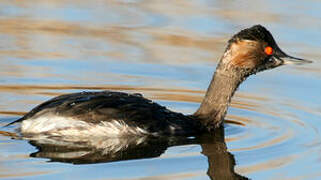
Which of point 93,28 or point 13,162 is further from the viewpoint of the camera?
point 93,28

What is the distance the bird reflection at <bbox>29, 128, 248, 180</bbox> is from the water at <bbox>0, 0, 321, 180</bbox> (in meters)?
0.01

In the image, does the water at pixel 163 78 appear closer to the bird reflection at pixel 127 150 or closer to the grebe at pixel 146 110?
the bird reflection at pixel 127 150

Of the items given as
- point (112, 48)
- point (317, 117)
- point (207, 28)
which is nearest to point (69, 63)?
point (112, 48)

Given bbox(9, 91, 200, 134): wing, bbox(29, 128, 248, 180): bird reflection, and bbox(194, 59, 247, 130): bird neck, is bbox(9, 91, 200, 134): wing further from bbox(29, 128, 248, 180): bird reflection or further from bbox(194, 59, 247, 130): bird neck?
bbox(194, 59, 247, 130): bird neck

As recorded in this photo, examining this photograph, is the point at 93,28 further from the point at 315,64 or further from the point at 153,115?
the point at 153,115

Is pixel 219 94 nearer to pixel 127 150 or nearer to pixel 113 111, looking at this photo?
pixel 113 111

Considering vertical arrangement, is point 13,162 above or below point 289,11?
below

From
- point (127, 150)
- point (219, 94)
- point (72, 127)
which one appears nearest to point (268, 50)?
point (219, 94)

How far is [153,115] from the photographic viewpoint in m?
9.41

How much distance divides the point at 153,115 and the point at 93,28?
4.48m

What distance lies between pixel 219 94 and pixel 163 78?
1704 mm

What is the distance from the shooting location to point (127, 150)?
29.4 ft

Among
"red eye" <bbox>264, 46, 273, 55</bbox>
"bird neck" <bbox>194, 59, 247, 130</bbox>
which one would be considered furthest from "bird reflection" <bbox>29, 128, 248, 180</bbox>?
"red eye" <bbox>264, 46, 273, 55</bbox>

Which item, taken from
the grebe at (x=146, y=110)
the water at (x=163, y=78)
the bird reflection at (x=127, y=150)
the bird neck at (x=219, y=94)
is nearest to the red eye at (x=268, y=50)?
the grebe at (x=146, y=110)
